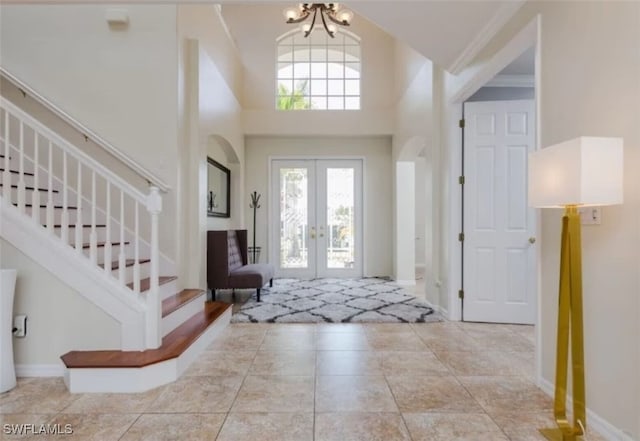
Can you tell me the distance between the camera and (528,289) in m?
3.91

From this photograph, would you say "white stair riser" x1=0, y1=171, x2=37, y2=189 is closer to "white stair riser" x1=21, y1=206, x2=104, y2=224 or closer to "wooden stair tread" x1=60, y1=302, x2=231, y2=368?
"white stair riser" x1=21, y1=206, x2=104, y2=224

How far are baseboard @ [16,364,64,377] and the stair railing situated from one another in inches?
25.8

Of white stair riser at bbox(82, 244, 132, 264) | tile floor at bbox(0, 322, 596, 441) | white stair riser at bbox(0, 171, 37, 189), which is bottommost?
tile floor at bbox(0, 322, 596, 441)

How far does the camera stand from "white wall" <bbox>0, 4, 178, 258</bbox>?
3928 mm

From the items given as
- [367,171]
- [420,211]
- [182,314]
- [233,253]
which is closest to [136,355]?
[182,314]

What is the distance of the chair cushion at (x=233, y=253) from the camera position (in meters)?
5.15

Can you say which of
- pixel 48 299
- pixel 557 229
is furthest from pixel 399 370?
pixel 48 299

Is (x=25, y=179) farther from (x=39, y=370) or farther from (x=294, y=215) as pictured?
(x=294, y=215)

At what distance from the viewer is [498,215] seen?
395 cm

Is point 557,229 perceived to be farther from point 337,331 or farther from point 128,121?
point 128,121

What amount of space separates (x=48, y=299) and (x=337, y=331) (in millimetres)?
2400

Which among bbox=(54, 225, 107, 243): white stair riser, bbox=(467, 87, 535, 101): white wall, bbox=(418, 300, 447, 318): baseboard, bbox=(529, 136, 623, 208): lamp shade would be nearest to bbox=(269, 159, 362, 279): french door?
bbox=(418, 300, 447, 318): baseboard

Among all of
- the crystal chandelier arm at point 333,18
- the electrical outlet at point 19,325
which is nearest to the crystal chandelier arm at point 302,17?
the crystal chandelier arm at point 333,18

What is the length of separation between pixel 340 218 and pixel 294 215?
0.91 meters
